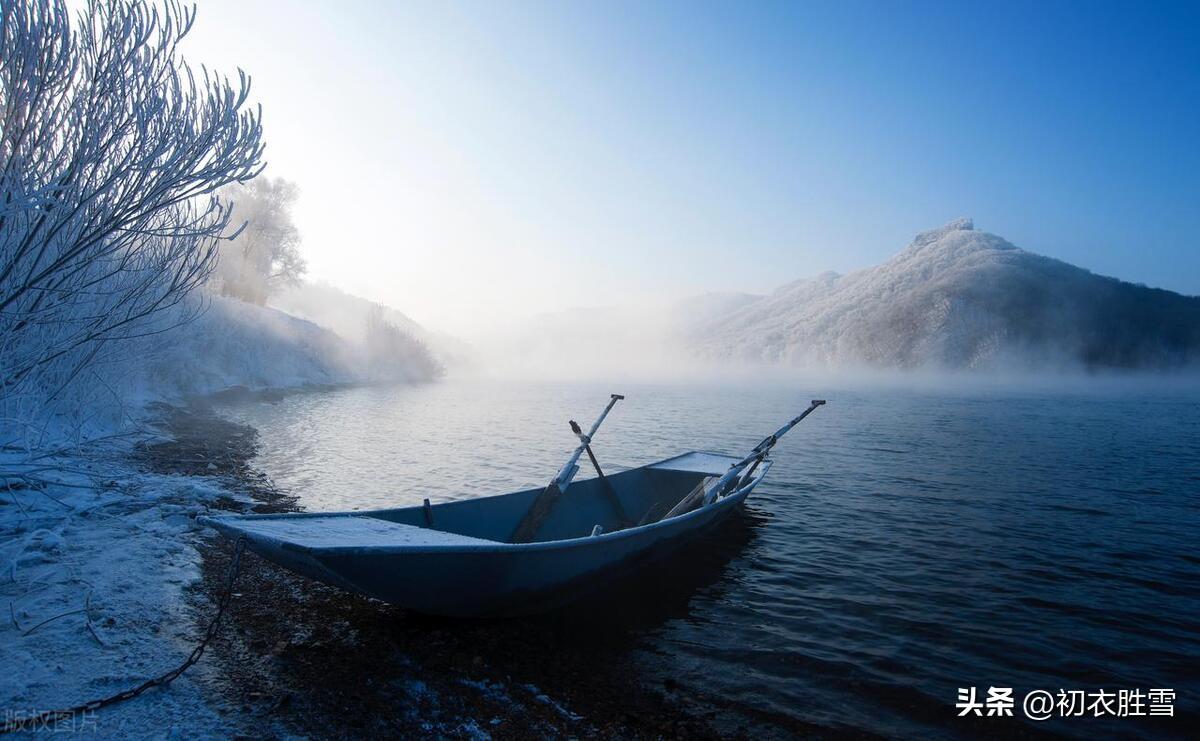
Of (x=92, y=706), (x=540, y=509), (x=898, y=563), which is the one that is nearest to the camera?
(x=92, y=706)

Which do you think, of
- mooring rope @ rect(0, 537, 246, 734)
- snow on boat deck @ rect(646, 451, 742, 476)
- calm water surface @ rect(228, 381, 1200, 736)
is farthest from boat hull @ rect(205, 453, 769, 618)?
snow on boat deck @ rect(646, 451, 742, 476)

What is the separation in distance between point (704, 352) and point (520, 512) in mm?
138509

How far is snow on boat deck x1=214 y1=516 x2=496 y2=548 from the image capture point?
525 centimetres

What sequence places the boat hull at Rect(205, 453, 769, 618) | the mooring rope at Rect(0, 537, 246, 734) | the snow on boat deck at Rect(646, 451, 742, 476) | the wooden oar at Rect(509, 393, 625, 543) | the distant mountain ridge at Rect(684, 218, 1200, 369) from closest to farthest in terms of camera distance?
the mooring rope at Rect(0, 537, 246, 734)
the boat hull at Rect(205, 453, 769, 618)
the wooden oar at Rect(509, 393, 625, 543)
the snow on boat deck at Rect(646, 451, 742, 476)
the distant mountain ridge at Rect(684, 218, 1200, 369)

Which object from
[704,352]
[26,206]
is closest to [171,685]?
[26,206]

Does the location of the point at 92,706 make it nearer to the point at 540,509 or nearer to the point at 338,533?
the point at 338,533

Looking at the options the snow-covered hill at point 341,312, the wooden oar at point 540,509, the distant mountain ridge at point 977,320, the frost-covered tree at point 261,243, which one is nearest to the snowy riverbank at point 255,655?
the wooden oar at point 540,509

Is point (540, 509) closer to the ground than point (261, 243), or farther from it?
closer to the ground

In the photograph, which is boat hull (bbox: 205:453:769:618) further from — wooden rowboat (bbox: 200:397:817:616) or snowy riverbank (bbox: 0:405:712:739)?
snowy riverbank (bbox: 0:405:712:739)

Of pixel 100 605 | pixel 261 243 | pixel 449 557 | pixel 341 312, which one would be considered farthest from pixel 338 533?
pixel 341 312

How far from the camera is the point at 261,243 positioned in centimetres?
5234

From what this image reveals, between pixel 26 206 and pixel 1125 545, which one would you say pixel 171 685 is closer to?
pixel 26 206

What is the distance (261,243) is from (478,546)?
5660 centimetres

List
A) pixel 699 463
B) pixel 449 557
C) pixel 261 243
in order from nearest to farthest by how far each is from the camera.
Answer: pixel 449 557, pixel 699 463, pixel 261 243
